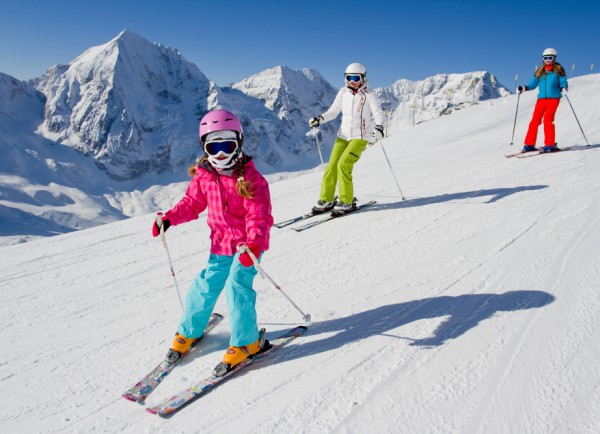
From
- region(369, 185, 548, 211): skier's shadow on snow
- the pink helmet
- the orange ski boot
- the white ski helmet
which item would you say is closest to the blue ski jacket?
region(369, 185, 548, 211): skier's shadow on snow

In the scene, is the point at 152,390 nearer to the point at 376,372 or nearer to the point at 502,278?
the point at 376,372

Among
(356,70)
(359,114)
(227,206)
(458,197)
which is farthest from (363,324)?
(356,70)

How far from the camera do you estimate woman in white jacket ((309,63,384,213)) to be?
7.18m

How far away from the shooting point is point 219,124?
3430 millimetres

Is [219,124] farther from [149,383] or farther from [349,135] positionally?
[349,135]

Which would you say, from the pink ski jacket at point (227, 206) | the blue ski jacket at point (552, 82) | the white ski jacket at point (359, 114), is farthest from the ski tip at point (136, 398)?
the blue ski jacket at point (552, 82)

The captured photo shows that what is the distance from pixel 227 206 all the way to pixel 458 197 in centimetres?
496

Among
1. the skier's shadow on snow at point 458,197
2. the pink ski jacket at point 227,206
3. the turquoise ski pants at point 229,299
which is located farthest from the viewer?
the skier's shadow on snow at point 458,197

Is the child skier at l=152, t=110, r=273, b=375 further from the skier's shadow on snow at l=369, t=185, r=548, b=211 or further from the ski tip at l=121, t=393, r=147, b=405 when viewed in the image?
the skier's shadow on snow at l=369, t=185, r=548, b=211

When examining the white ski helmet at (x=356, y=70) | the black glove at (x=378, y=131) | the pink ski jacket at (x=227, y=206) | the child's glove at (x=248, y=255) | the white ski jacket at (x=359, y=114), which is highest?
the white ski helmet at (x=356, y=70)

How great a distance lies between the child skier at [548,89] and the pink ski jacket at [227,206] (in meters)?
8.75

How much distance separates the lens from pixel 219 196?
11.6 feet

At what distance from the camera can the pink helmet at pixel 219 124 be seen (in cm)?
341

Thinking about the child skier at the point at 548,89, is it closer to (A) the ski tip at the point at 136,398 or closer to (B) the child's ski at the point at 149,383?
(B) the child's ski at the point at 149,383
